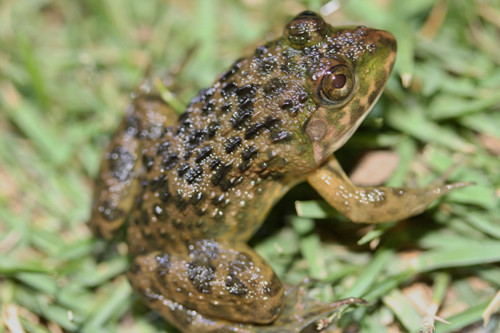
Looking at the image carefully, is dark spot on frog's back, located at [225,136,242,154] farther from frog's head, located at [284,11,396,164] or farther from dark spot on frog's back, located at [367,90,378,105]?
dark spot on frog's back, located at [367,90,378,105]

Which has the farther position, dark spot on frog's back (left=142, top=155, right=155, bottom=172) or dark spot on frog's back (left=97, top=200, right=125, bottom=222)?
dark spot on frog's back (left=97, top=200, right=125, bottom=222)

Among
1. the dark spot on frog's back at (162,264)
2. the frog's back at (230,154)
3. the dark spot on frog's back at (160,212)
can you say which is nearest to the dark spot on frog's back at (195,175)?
the frog's back at (230,154)

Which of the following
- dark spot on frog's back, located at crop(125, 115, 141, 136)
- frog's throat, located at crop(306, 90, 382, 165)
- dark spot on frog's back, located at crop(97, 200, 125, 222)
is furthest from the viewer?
dark spot on frog's back, located at crop(125, 115, 141, 136)

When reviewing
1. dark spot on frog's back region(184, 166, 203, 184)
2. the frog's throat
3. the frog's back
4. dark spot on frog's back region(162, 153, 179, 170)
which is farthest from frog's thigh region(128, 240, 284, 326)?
the frog's throat

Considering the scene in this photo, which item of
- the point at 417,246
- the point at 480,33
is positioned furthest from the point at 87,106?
the point at 480,33

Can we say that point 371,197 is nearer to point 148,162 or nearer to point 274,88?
point 274,88

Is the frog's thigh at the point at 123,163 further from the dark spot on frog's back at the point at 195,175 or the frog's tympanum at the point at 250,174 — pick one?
the dark spot on frog's back at the point at 195,175
